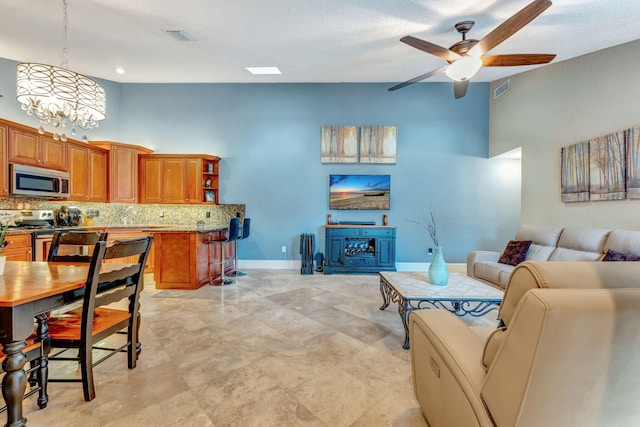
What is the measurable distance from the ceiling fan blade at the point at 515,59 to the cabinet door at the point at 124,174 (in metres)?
5.85

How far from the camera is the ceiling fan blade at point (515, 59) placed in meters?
2.92

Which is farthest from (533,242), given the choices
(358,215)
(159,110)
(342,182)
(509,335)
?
(159,110)

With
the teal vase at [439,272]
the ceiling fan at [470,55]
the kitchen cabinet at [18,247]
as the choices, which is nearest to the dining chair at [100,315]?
the kitchen cabinet at [18,247]

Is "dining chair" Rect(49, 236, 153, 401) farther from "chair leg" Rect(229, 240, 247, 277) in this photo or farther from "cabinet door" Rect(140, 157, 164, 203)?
"cabinet door" Rect(140, 157, 164, 203)

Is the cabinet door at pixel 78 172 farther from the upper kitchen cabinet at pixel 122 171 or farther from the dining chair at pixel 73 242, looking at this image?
the dining chair at pixel 73 242

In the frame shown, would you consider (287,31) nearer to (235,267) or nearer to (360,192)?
(360,192)

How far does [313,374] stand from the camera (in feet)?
6.61

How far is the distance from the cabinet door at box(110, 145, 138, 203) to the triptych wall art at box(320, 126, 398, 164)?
12.1 ft

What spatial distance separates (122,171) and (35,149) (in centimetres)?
122

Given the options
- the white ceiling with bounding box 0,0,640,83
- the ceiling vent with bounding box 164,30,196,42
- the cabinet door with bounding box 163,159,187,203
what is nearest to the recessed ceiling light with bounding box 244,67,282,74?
the white ceiling with bounding box 0,0,640,83

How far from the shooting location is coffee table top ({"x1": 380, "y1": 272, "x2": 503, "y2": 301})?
7.85 ft

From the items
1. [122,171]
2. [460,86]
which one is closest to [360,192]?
[460,86]

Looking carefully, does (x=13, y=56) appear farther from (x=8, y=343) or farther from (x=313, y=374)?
(x=313, y=374)

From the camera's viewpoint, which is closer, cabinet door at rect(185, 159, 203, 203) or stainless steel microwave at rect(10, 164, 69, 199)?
stainless steel microwave at rect(10, 164, 69, 199)
